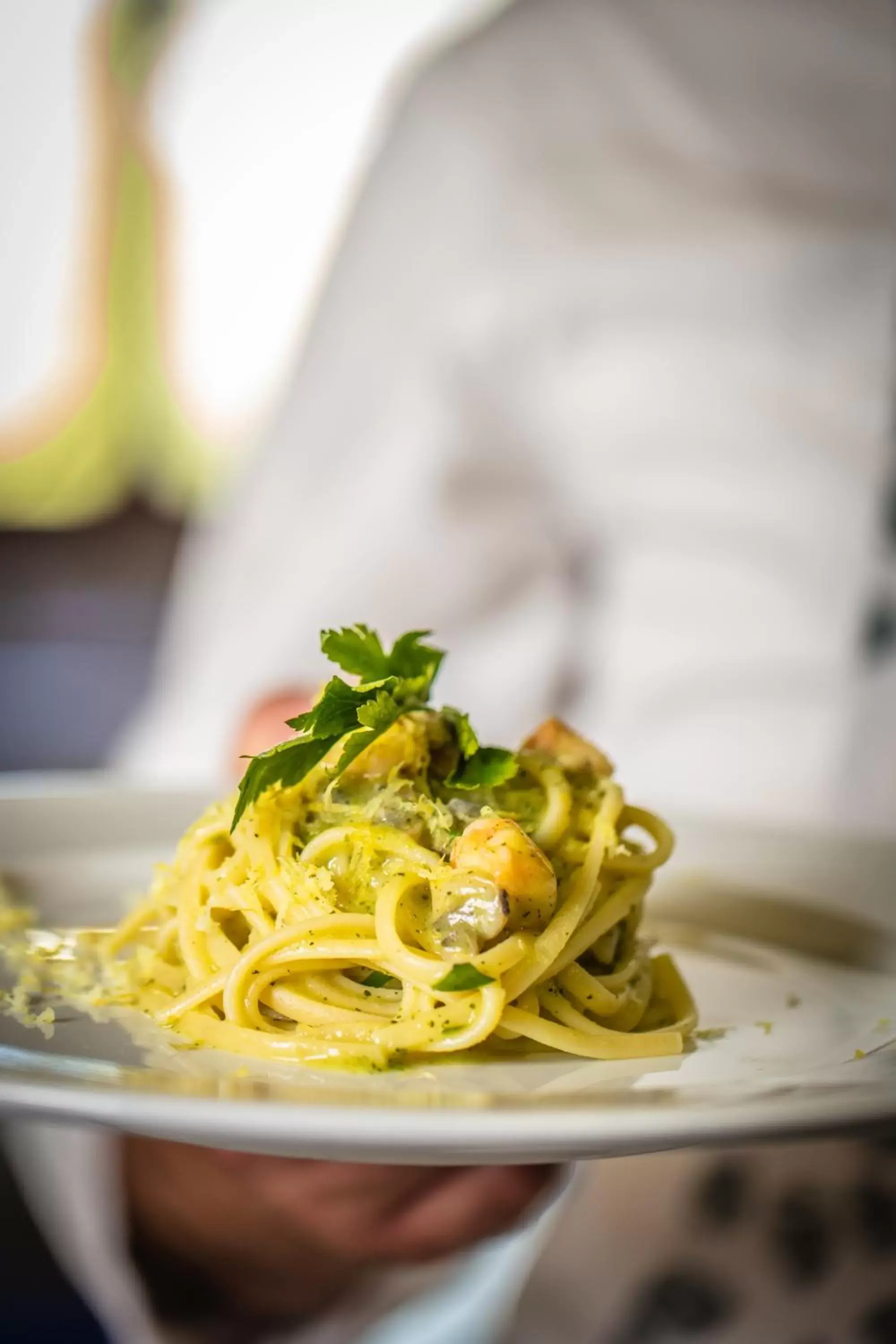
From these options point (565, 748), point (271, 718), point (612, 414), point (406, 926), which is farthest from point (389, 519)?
point (406, 926)

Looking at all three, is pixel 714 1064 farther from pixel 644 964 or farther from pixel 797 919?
pixel 797 919

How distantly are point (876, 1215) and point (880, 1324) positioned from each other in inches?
5.6

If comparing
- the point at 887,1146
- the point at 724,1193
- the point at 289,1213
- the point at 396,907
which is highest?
the point at 396,907

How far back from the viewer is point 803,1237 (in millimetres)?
1330

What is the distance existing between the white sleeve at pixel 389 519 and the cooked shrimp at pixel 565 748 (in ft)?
3.97

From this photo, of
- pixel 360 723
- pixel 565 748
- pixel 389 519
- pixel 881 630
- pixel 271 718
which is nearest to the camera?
pixel 360 723

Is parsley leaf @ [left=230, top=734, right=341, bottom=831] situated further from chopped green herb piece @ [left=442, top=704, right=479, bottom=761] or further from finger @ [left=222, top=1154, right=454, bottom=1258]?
finger @ [left=222, top=1154, right=454, bottom=1258]

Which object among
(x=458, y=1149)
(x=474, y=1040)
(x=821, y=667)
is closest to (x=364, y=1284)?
(x=474, y=1040)

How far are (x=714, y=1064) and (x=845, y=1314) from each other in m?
0.59

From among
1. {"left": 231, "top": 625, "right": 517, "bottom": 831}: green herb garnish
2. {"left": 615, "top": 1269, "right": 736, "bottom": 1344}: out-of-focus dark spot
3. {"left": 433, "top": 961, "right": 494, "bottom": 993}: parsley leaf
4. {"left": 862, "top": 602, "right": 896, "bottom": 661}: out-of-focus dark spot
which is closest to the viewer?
{"left": 433, "top": 961, "right": 494, "bottom": 993}: parsley leaf

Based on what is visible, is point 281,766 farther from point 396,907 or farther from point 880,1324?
point 880,1324

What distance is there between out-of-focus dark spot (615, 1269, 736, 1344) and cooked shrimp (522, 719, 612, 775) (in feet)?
1.99

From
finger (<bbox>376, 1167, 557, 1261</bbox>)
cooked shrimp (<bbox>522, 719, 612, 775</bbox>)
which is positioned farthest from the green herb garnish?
finger (<bbox>376, 1167, 557, 1261</bbox>)

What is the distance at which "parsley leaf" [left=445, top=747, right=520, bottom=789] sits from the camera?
0.94 meters
